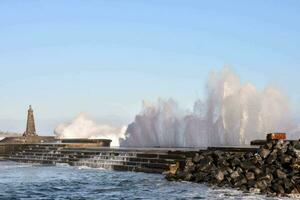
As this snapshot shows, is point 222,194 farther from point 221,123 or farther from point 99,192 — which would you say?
point 221,123

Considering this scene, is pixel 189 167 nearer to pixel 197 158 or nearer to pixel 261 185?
pixel 197 158

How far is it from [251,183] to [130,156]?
1539cm

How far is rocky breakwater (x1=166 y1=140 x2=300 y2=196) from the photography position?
23.0 metres

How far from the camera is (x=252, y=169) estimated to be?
2534 centimetres

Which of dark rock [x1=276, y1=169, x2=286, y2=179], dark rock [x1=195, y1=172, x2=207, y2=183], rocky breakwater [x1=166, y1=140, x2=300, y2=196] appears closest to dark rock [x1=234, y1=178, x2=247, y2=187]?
rocky breakwater [x1=166, y1=140, x2=300, y2=196]

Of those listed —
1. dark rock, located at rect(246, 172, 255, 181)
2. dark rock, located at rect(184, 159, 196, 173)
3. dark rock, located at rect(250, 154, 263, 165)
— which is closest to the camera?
dark rock, located at rect(246, 172, 255, 181)

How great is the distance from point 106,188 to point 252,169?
767cm

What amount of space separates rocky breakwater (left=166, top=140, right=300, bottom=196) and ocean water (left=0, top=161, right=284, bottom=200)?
1.07m

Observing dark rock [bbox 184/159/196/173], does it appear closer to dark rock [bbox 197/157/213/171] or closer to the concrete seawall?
dark rock [bbox 197/157/213/171]

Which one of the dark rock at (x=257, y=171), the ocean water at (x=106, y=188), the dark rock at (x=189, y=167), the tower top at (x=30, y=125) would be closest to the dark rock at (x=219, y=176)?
the ocean water at (x=106, y=188)

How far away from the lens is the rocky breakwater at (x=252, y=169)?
904 inches

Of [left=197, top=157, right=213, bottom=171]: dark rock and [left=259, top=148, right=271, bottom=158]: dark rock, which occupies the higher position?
[left=259, top=148, right=271, bottom=158]: dark rock

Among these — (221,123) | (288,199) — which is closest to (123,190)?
(288,199)

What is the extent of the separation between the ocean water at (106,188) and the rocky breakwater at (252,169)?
107cm
